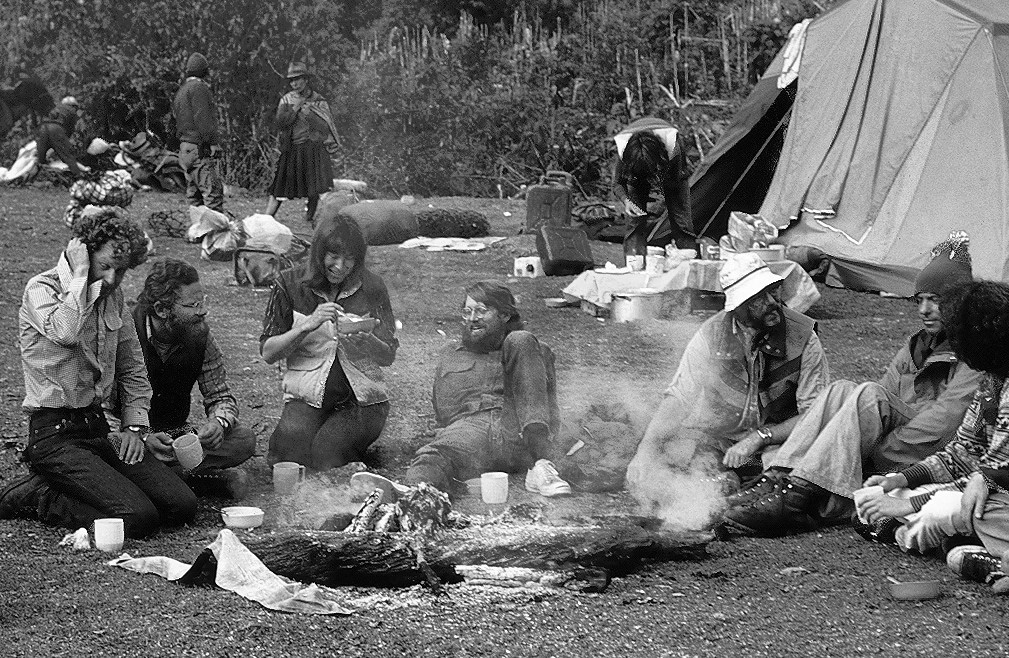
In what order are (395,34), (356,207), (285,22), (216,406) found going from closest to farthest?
1. (216,406)
2. (356,207)
3. (285,22)
4. (395,34)

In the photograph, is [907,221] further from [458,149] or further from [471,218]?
[458,149]

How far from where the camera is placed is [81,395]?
4.71 meters

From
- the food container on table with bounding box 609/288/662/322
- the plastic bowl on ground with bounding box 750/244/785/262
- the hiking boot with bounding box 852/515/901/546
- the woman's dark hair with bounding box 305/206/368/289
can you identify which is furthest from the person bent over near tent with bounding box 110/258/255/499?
the plastic bowl on ground with bounding box 750/244/785/262

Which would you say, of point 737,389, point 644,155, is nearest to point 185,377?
point 737,389

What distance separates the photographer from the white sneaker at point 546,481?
A: 17.2 feet

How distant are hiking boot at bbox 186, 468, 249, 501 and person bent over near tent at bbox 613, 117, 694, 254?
5.38m

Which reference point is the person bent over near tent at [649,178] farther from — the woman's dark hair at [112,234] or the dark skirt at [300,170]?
the woman's dark hair at [112,234]

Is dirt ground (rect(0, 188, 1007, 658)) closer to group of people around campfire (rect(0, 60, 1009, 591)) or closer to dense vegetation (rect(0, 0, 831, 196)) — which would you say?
group of people around campfire (rect(0, 60, 1009, 591))

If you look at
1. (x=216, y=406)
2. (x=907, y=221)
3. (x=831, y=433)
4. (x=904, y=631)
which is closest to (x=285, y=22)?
(x=907, y=221)

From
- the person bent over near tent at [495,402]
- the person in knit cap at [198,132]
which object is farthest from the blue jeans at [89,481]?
the person in knit cap at [198,132]

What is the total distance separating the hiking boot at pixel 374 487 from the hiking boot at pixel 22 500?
1.20 m

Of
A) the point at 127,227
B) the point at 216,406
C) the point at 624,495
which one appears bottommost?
the point at 624,495

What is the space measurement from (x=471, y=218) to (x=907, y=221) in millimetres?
4584

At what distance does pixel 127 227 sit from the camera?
463 cm
